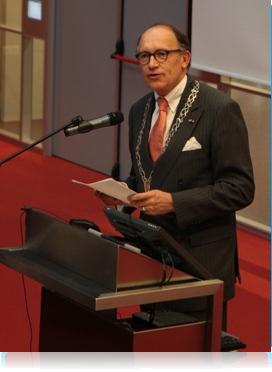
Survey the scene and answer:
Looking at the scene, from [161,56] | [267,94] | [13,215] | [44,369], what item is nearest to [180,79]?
[161,56]

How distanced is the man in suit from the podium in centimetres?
34

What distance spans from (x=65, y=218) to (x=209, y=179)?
4.50 m

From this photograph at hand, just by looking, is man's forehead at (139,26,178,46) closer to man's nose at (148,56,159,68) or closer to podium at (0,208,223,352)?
man's nose at (148,56,159,68)

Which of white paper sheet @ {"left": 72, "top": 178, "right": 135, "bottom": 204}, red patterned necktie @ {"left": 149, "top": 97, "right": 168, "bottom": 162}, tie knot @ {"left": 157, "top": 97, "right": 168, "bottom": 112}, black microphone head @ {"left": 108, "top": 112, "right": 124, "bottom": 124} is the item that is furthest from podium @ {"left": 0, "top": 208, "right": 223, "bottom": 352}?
tie knot @ {"left": 157, "top": 97, "right": 168, "bottom": 112}

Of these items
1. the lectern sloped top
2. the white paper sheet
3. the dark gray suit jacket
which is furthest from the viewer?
the dark gray suit jacket

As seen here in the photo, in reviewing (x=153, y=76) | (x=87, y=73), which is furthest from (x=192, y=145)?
(x=87, y=73)

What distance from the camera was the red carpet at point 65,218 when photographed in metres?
6.57

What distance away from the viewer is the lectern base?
13.4 feet

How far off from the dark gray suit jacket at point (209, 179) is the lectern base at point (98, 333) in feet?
1.07

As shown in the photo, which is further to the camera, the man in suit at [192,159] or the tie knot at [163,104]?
the tie knot at [163,104]

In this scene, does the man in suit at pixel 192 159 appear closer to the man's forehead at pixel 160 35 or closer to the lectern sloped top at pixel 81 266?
the man's forehead at pixel 160 35

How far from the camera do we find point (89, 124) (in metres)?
4.17

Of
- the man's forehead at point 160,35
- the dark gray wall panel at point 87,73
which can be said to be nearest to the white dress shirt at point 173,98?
the man's forehead at point 160,35

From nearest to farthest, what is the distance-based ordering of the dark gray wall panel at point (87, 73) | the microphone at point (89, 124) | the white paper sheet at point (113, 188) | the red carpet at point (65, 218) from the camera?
the white paper sheet at point (113, 188) < the microphone at point (89, 124) < the red carpet at point (65, 218) < the dark gray wall panel at point (87, 73)
